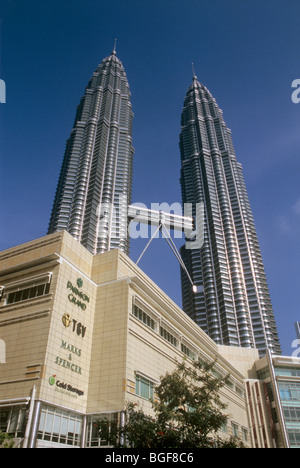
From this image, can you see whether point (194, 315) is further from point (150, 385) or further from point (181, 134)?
point (150, 385)

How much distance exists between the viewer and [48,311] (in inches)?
1103

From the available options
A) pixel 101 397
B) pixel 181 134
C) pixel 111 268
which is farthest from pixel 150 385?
pixel 181 134

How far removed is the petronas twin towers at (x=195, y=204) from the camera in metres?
118

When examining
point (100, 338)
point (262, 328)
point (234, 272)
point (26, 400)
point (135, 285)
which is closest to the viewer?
point (26, 400)

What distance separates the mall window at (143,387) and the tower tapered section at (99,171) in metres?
82.1

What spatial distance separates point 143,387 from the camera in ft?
99.9

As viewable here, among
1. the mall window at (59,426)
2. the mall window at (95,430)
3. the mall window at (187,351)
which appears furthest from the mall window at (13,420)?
the mall window at (187,351)

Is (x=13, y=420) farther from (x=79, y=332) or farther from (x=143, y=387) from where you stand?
(x=143, y=387)

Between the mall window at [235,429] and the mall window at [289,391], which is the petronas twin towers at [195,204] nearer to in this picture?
the mall window at [289,391]

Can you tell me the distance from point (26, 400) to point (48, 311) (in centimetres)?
632

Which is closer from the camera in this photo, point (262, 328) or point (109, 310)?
point (109, 310)

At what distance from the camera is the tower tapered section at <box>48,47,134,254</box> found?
116688mm

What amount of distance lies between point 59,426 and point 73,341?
6.05 m

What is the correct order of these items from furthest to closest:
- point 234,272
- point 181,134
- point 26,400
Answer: point 181,134
point 234,272
point 26,400
